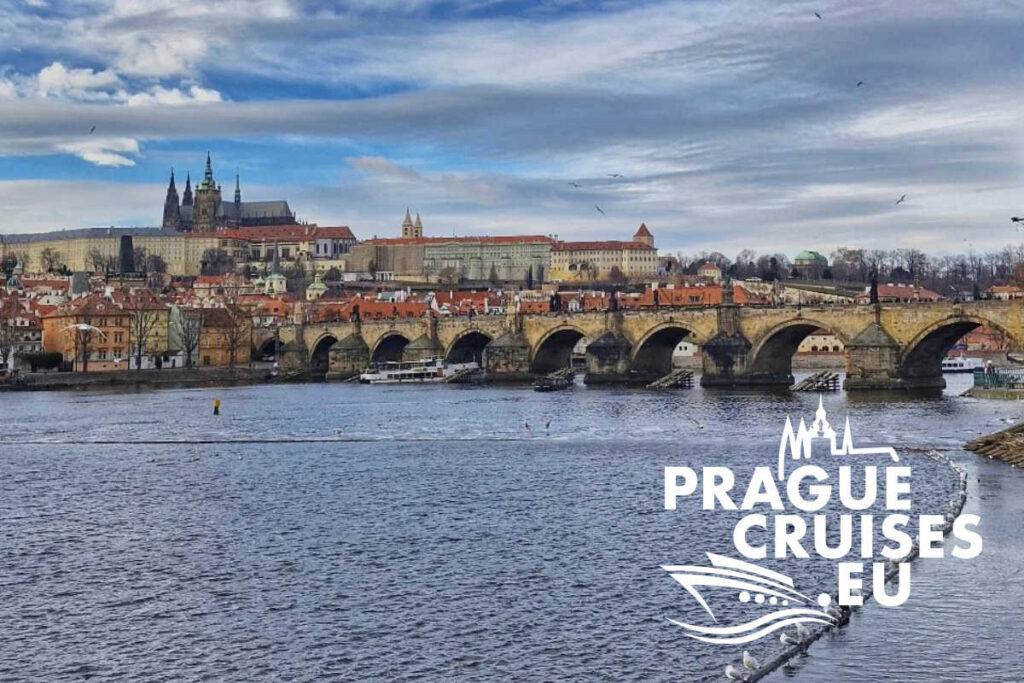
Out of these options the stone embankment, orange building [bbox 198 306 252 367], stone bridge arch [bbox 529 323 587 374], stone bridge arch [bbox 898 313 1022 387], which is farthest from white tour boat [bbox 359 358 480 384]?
the stone embankment

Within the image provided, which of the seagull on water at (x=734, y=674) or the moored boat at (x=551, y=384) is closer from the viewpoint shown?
the seagull on water at (x=734, y=674)

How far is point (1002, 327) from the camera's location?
194ft

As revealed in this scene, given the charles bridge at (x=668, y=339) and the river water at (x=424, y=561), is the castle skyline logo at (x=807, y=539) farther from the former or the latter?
the charles bridge at (x=668, y=339)

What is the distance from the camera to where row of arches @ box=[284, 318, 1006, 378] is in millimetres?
64794

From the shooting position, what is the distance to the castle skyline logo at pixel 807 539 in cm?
1970

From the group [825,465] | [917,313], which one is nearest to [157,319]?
[917,313]

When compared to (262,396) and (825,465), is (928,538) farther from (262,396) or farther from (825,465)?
(262,396)

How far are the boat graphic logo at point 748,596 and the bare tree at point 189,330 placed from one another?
81607 mm

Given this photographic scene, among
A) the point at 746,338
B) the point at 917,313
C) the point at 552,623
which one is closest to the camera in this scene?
the point at 552,623

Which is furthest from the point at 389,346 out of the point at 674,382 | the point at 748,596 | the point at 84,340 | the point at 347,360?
the point at 748,596

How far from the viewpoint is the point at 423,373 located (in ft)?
298

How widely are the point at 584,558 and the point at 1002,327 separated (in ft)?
131

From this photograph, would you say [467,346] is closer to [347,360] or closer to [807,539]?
[347,360]

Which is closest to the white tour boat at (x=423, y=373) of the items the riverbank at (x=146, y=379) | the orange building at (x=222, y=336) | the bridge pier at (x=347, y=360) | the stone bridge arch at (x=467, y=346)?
the stone bridge arch at (x=467, y=346)
